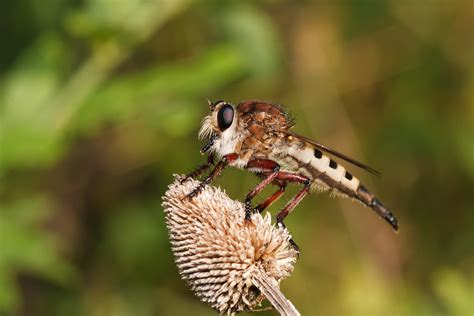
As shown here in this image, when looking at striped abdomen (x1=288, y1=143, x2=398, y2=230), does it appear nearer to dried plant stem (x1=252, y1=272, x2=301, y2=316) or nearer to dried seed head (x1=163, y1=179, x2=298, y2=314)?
dried seed head (x1=163, y1=179, x2=298, y2=314)

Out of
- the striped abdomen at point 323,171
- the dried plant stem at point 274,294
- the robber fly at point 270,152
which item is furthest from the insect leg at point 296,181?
the dried plant stem at point 274,294

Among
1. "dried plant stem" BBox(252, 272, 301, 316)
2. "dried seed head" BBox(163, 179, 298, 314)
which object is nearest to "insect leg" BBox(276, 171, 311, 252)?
"dried seed head" BBox(163, 179, 298, 314)

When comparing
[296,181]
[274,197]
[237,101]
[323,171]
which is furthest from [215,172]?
[237,101]

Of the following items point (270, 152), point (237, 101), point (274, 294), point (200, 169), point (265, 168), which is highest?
point (237, 101)

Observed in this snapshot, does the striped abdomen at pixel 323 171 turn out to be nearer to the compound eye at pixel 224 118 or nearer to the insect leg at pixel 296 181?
the insect leg at pixel 296 181

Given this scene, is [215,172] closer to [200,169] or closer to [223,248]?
[200,169]

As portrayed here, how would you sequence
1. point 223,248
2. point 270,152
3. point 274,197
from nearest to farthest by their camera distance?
point 223,248 → point 274,197 → point 270,152
